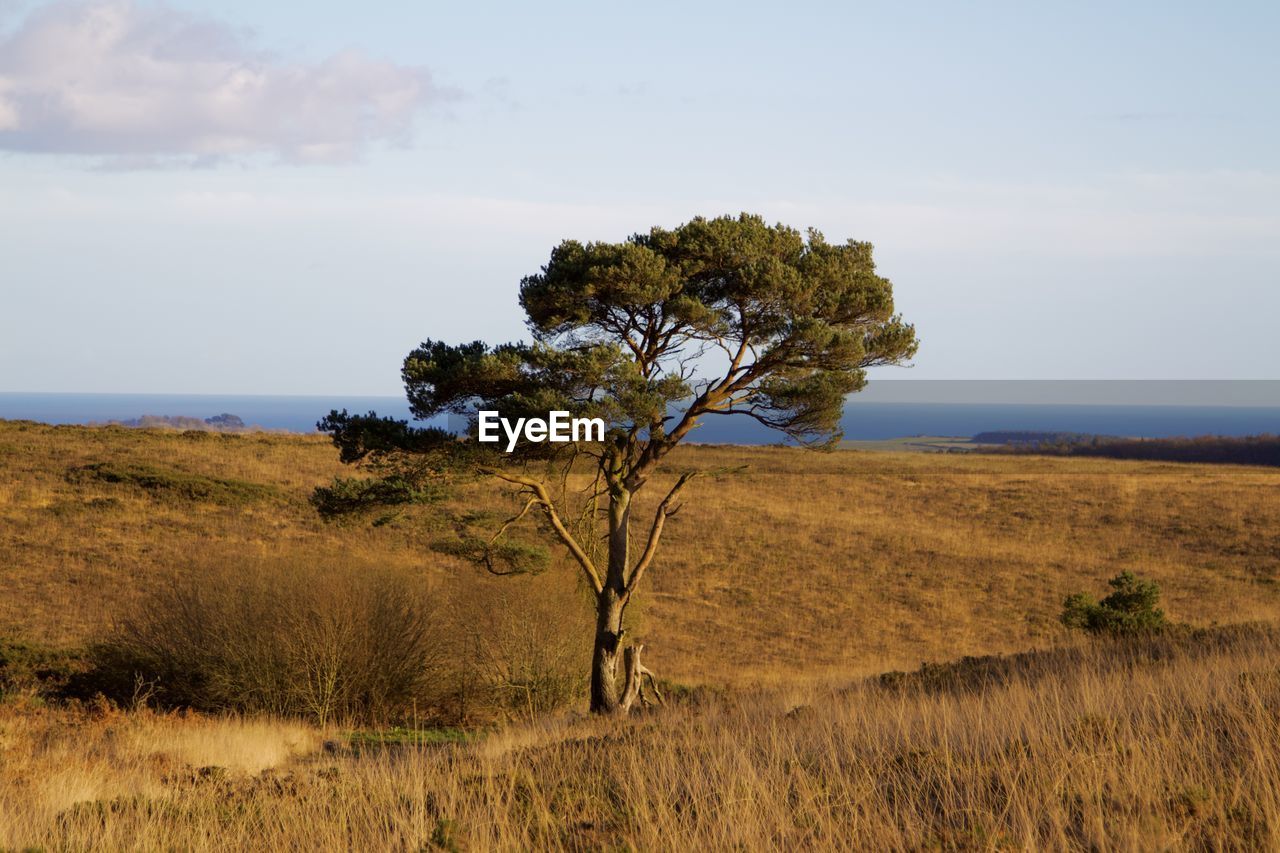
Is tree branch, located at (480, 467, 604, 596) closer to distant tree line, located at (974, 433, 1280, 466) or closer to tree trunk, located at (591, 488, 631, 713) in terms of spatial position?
tree trunk, located at (591, 488, 631, 713)

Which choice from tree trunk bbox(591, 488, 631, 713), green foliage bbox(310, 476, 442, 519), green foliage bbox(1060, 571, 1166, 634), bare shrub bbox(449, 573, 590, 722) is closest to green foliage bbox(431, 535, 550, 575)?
bare shrub bbox(449, 573, 590, 722)

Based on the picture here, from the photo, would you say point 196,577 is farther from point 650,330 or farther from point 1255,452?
point 1255,452

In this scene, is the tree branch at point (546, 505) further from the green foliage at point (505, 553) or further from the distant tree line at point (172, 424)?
the distant tree line at point (172, 424)

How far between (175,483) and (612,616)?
30.4m

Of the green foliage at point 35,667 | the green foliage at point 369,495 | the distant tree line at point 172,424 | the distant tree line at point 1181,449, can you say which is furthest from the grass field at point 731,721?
the distant tree line at point 1181,449

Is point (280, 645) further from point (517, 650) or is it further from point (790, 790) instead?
point (790, 790)

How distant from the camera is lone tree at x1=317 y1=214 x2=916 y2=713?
14875 mm

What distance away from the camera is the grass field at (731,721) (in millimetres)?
5883

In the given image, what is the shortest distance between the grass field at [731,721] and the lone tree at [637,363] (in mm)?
2913

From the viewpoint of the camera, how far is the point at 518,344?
50.1 ft

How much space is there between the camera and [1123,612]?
22.5m

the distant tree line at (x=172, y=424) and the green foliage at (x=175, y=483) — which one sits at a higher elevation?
the distant tree line at (x=172, y=424)

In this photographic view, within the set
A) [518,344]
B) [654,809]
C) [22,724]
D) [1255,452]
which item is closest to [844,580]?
Result: [518,344]

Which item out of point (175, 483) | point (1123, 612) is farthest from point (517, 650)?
point (175, 483)
